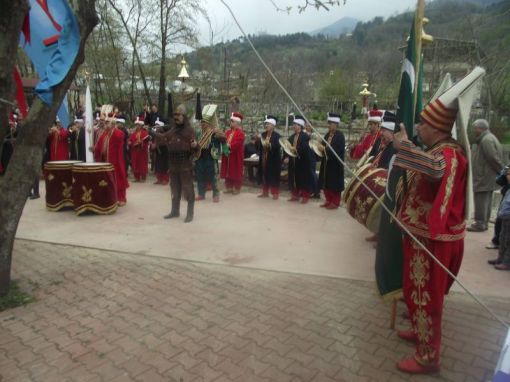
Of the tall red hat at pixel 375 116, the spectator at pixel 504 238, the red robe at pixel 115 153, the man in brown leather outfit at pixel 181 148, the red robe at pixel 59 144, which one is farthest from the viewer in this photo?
the red robe at pixel 59 144

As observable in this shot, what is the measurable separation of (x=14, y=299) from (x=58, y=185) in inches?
160

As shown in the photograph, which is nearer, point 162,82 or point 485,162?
point 485,162

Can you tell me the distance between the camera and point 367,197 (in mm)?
A: 5254

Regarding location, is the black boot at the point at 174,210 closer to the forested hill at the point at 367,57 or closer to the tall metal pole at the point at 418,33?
the forested hill at the point at 367,57

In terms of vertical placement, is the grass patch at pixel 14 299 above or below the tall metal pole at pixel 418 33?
below

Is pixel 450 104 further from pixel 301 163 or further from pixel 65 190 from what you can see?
pixel 65 190

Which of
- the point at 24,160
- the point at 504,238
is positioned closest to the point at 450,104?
the point at 504,238

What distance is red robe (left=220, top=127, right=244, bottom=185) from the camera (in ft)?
33.1

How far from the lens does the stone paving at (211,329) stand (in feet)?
10.6

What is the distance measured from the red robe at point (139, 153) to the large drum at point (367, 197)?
288 inches

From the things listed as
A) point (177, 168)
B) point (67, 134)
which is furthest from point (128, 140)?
point (177, 168)

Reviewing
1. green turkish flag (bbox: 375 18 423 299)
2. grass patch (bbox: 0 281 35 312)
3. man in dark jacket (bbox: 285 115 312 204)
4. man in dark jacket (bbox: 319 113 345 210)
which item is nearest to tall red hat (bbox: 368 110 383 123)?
man in dark jacket (bbox: 319 113 345 210)

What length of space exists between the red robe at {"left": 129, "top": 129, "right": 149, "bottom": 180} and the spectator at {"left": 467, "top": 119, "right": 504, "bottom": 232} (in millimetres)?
7895

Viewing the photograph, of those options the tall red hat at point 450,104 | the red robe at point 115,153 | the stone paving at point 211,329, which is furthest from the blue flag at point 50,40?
the red robe at point 115,153
